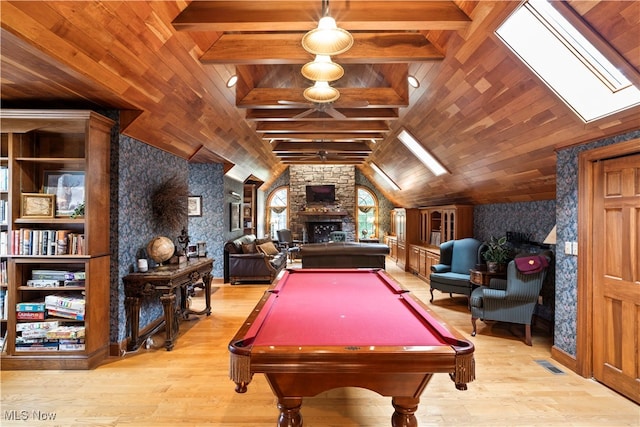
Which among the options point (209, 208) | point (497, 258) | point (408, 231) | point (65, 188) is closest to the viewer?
point (65, 188)

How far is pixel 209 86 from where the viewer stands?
3.54 metres

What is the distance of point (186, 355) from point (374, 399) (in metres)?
2.08

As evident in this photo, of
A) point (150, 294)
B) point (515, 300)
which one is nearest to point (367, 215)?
point (515, 300)

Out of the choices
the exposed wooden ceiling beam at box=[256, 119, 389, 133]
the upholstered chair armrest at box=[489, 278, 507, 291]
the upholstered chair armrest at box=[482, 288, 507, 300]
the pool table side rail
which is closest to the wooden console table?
the pool table side rail

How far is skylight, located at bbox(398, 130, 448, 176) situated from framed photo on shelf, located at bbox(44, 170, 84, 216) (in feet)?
15.6

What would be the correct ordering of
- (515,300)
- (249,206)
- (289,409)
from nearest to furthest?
1. (289,409)
2. (515,300)
3. (249,206)

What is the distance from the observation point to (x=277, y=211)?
11.7 m

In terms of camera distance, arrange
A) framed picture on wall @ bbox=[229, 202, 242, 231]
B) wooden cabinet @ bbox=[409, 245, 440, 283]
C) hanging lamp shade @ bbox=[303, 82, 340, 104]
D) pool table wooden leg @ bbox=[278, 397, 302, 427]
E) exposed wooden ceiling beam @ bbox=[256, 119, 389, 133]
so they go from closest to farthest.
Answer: pool table wooden leg @ bbox=[278, 397, 302, 427] < hanging lamp shade @ bbox=[303, 82, 340, 104] < exposed wooden ceiling beam @ bbox=[256, 119, 389, 133] < wooden cabinet @ bbox=[409, 245, 440, 283] < framed picture on wall @ bbox=[229, 202, 242, 231]

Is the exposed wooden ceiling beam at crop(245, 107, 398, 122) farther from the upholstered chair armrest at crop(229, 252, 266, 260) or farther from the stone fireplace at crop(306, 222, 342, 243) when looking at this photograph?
the stone fireplace at crop(306, 222, 342, 243)

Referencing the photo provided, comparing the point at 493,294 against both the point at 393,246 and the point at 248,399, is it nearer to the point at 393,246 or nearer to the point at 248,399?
the point at 248,399

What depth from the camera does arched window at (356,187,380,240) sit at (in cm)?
1157

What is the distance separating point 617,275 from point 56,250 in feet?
17.0

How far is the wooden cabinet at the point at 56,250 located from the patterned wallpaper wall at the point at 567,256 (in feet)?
15.4

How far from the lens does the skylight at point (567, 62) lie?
7.72 ft
